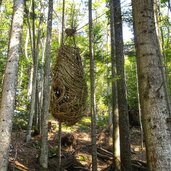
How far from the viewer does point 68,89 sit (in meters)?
4.94

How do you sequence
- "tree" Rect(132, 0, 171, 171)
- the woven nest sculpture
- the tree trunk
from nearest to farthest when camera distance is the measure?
1. "tree" Rect(132, 0, 171, 171)
2. the woven nest sculpture
3. the tree trunk

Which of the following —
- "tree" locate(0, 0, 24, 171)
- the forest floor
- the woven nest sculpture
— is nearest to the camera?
the woven nest sculpture

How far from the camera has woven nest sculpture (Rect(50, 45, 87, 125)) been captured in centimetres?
489

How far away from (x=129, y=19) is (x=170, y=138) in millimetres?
9838

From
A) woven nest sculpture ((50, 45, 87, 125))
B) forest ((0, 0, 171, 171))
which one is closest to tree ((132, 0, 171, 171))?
forest ((0, 0, 171, 171))

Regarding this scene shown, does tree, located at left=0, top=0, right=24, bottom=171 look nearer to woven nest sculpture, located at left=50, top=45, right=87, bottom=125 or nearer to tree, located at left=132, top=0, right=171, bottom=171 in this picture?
woven nest sculpture, located at left=50, top=45, right=87, bottom=125

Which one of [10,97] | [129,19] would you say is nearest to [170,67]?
[129,19]

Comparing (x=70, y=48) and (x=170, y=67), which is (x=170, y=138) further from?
(x=170, y=67)

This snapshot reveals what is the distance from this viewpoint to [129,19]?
39.7 ft

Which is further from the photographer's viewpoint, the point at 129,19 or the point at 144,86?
the point at 129,19

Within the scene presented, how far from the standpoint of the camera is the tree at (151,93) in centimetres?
286

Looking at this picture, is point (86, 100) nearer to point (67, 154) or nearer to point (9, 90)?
point (9, 90)

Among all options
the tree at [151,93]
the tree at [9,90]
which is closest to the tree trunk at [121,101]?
the tree at [9,90]

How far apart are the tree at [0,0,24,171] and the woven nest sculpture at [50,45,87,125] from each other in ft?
5.94
